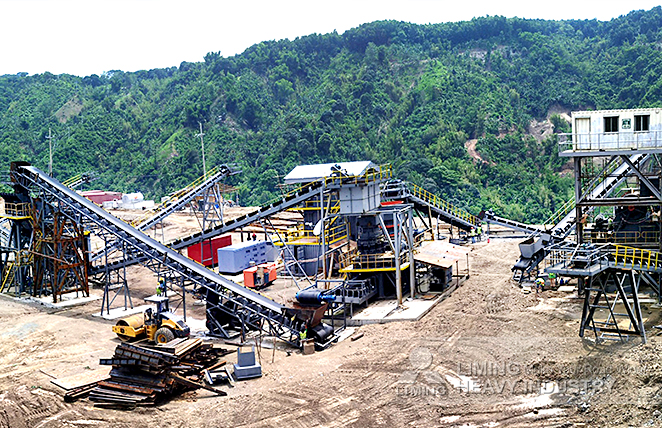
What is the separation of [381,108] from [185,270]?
214 feet

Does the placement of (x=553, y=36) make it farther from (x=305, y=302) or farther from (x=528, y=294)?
(x=305, y=302)

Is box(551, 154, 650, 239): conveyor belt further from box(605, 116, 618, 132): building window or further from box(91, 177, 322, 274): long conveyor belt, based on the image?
box(91, 177, 322, 274): long conveyor belt

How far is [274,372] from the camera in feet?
76.9

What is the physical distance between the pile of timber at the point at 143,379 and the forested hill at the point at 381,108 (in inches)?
1839

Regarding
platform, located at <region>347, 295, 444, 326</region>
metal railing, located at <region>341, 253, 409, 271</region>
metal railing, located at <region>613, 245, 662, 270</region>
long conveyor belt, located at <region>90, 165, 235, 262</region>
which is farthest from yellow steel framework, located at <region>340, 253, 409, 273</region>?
long conveyor belt, located at <region>90, 165, 235, 262</region>

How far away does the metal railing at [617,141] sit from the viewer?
29.9 m

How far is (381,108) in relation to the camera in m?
91.4

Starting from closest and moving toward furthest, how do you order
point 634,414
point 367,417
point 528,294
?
point 634,414, point 367,417, point 528,294

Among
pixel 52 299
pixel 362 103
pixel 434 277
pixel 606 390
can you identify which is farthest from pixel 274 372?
pixel 362 103

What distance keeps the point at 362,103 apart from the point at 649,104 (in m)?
36.1

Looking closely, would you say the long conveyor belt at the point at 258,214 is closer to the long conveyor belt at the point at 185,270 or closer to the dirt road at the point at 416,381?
the long conveyor belt at the point at 185,270

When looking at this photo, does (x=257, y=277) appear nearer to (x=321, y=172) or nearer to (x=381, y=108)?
(x=321, y=172)

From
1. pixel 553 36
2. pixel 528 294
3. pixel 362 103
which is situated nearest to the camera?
pixel 528 294

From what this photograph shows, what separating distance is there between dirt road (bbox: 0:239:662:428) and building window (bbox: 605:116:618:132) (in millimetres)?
8232
